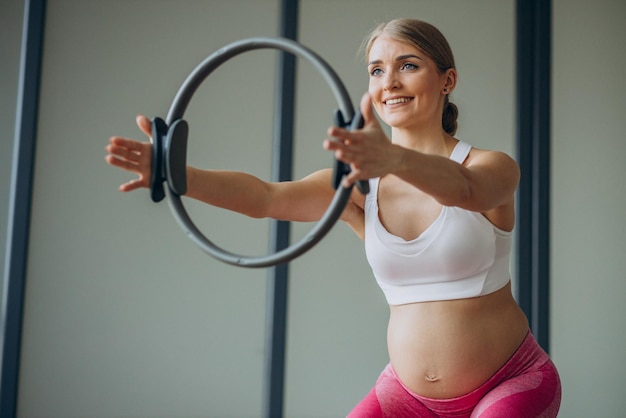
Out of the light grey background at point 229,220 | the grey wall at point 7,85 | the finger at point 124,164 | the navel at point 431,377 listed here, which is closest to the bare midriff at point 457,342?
the navel at point 431,377

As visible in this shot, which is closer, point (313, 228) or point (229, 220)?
point (313, 228)

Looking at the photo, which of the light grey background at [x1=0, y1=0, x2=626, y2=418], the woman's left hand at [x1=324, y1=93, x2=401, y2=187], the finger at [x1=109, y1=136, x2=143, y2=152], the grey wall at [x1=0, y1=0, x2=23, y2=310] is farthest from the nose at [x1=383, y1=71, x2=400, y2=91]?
the grey wall at [x1=0, y1=0, x2=23, y2=310]

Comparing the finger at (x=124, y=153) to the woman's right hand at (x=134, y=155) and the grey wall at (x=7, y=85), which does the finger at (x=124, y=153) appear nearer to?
the woman's right hand at (x=134, y=155)

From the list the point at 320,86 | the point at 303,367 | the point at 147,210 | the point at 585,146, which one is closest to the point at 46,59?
the point at 147,210

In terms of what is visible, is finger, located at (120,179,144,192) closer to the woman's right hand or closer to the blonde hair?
the woman's right hand

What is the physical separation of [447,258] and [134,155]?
24.7 inches

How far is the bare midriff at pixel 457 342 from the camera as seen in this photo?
1391mm

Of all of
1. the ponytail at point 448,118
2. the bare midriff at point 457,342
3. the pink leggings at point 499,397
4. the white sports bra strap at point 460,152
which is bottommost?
the pink leggings at point 499,397

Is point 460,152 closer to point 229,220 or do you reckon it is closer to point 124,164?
point 124,164

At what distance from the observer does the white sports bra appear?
4.51 feet

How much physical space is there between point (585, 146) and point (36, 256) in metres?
2.30

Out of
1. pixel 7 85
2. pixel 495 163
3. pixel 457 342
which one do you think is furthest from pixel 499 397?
pixel 7 85

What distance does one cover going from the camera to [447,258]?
137 cm

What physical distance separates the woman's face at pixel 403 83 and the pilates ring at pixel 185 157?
29 centimetres
